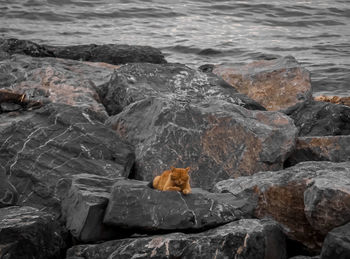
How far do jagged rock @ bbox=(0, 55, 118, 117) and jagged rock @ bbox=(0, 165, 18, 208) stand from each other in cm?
172

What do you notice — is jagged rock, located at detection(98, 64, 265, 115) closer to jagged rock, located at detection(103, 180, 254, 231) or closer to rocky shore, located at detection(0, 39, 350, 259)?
rocky shore, located at detection(0, 39, 350, 259)

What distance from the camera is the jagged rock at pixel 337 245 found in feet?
12.5

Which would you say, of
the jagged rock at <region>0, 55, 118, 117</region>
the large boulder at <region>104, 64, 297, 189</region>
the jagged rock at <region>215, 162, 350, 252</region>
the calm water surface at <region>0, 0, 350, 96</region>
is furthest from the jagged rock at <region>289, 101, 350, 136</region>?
the calm water surface at <region>0, 0, 350, 96</region>

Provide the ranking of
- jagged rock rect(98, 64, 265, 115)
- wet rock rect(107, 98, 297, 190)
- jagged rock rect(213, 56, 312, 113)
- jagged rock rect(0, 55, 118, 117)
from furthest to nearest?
jagged rock rect(213, 56, 312, 113) < jagged rock rect(98, 64, 265, 115) < jagged rock rect(0, 55, 118, 117) < wet rock rect(107, 98, 297, 190)

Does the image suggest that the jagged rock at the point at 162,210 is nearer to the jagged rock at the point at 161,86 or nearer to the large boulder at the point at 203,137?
the large boulder at the point at 203,137

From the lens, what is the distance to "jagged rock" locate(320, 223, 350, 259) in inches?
150

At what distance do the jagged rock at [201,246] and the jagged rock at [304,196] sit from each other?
1.24 ft

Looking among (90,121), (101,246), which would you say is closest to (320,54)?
(90,121)

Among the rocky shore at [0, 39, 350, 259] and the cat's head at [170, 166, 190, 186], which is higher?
the cat's head at [170, 166, 190, 186]

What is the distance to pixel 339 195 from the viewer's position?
4.25 metres

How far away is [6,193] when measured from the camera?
16.5 feet

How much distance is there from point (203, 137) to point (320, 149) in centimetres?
115

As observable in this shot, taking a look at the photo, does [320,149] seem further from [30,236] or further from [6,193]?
[30,236]

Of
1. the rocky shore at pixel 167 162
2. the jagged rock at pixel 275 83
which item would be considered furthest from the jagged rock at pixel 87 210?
the jagged rock at pixel 275 83
